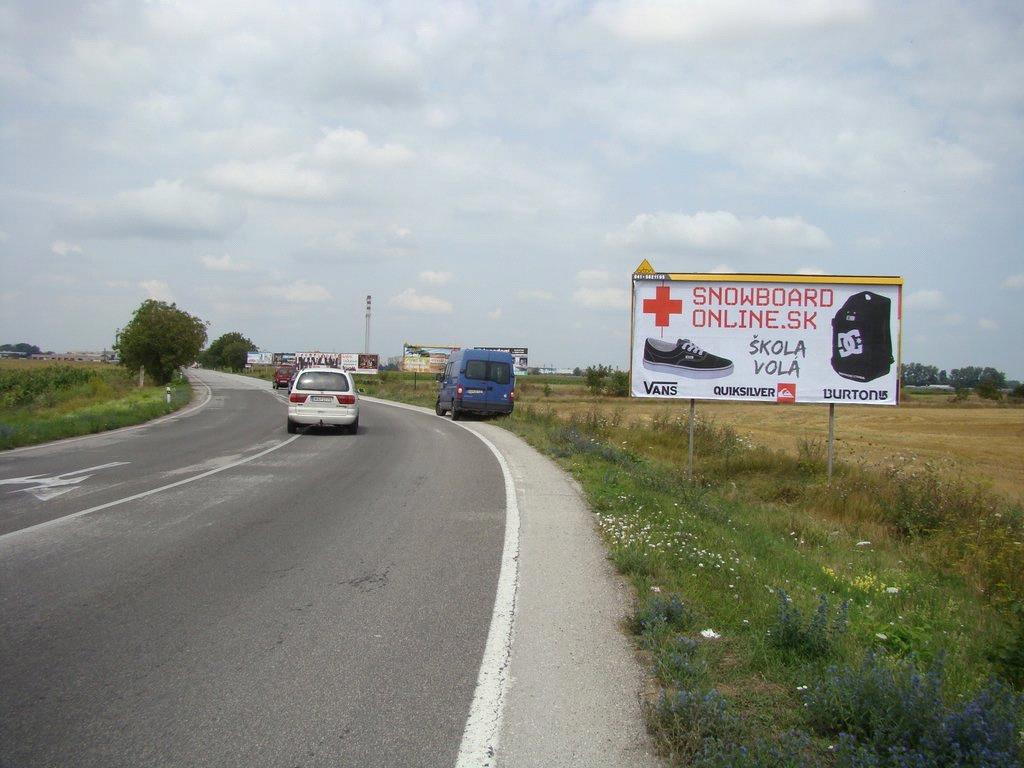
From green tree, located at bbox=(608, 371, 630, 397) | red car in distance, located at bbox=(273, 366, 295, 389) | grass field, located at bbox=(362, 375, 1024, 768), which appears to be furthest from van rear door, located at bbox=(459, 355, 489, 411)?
green tree, located at bbox=(608, 371, 630, 397)

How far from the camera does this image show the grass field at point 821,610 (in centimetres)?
340

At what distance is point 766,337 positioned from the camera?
47.7 feet

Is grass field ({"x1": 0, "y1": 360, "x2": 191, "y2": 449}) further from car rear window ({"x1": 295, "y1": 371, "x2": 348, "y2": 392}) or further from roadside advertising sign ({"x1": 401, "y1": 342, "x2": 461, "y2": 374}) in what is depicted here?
roadside advertising sign ({"x1": 401, "y1": 342, "x2": 461, "y2": 374})

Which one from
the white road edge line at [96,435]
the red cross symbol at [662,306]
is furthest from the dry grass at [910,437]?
the white road edge line at [96,435]

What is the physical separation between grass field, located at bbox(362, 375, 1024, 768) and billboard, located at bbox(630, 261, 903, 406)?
64.5 inches

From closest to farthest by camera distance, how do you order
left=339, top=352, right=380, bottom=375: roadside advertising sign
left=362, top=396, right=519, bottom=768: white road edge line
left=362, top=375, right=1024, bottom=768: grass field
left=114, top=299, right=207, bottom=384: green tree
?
left=362, top=375, right=1024, bottom=768: grass field < left=362, top=396, right=519, bottom=768: white road edge line < left=114, top=299, right=207, bottom=384: green tree < left=339, top=352, right=380, bottom=375: roadside advertising sign

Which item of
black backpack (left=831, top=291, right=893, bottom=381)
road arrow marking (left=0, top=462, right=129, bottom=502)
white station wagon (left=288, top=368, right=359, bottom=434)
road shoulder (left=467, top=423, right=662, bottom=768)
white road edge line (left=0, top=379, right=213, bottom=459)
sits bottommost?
white road edge line (left=0, top=379, right=213, bottom=459)

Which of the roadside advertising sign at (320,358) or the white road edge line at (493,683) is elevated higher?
the roadside advertising sign at (320,358)

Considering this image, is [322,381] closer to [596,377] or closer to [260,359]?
[596,377]

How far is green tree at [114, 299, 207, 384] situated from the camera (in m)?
58.2

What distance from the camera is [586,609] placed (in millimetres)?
5652

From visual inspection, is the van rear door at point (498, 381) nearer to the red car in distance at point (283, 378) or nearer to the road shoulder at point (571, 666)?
the road shoulder at point (571, 666)

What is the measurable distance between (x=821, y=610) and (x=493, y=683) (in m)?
2.01

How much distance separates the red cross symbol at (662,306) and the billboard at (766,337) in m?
0.02
